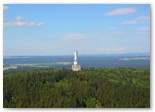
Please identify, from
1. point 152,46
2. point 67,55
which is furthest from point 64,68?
point 152,46

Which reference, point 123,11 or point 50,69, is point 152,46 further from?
point 50,69

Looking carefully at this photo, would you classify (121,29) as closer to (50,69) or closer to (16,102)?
(50,69)

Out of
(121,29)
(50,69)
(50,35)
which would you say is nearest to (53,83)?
(50,69)

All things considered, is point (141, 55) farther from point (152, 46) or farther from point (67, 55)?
point (67, 55)

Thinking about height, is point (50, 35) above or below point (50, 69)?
above

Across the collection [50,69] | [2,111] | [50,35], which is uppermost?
[50,35]

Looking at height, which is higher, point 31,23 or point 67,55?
point 31,23
